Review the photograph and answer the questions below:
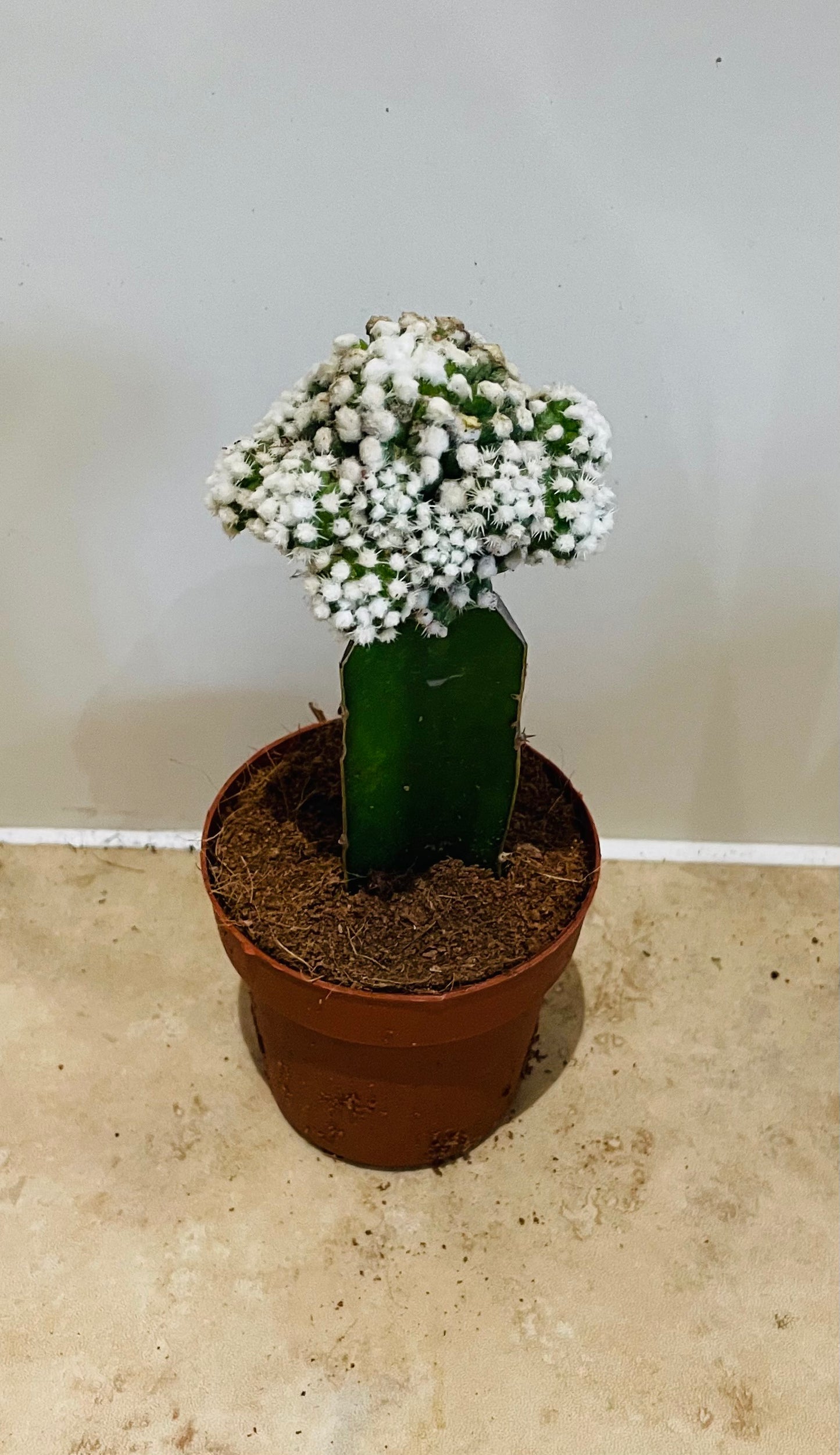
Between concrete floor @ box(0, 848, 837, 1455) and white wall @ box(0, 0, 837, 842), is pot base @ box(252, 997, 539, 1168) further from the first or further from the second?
white wall @ box(0, 0, 837, 842)

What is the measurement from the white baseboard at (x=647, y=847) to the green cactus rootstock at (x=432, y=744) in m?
0.63

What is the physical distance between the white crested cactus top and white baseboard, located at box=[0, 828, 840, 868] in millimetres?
907

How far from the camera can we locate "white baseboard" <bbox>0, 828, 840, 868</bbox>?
1638 mm

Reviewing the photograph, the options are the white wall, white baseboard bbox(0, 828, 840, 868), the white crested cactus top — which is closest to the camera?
the white crested cactus top

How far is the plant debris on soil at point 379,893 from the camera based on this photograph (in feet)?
3.32

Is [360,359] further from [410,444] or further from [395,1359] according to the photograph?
[395,1359]

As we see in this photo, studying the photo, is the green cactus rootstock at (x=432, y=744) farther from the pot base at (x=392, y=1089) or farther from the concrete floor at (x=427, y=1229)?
the concrete floor at (x=427, y=1229)

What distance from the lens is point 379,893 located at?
42.2 inches

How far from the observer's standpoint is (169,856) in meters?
1.62

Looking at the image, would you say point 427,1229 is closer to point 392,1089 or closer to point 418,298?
point 392,1089

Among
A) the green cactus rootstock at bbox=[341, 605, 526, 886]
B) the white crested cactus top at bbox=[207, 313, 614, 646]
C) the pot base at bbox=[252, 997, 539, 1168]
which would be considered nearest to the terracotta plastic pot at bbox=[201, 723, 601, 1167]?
the pot base at bbox=[252, 997, 539, 1168]

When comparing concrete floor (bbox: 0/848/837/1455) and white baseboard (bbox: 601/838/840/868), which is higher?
white baseboard (bbox: 601/838/840/868)

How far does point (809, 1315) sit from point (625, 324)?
45.5 inches

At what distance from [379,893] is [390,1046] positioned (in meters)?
0.16
